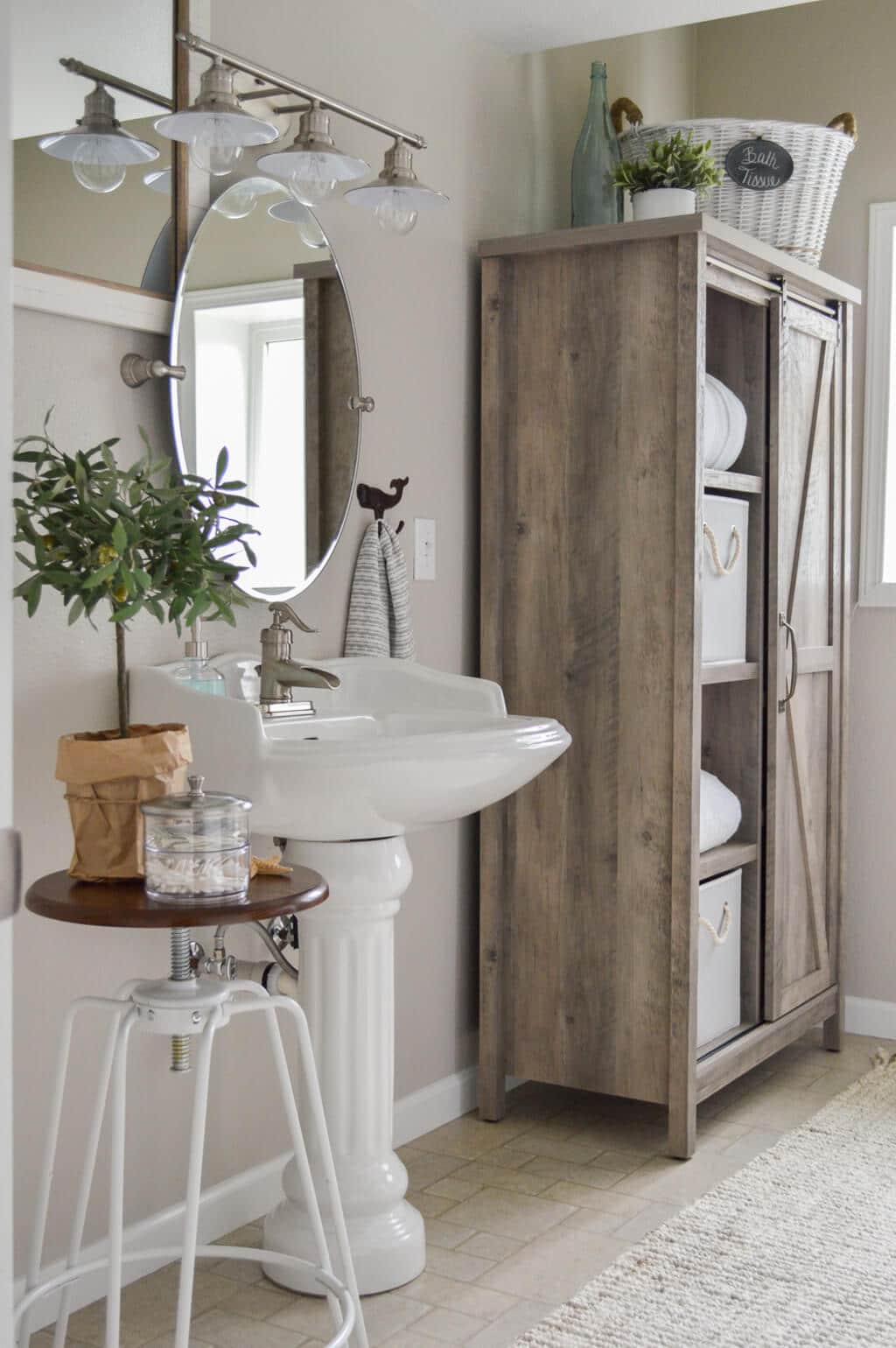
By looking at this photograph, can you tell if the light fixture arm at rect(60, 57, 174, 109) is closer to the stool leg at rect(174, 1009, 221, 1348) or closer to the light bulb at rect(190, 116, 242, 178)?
the light bulb at rect(190, 116, 242, 178)

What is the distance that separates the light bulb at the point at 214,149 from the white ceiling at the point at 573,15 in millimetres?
809

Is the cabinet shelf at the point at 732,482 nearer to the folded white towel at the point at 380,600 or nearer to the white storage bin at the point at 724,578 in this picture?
the white storage bin at the point at 724,578

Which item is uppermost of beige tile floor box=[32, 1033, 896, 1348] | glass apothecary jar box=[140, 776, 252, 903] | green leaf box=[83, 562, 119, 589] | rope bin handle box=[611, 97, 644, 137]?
rope bin handle box=[611, 97, 644, 137]

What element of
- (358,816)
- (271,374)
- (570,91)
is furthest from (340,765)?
(570,91)

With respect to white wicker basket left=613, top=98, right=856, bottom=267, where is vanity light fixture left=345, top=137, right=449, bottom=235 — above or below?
below

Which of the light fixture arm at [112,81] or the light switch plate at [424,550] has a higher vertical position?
the light fixture arm at [112,81]

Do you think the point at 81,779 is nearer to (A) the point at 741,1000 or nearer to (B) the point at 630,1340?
(B) the point at 630,1340

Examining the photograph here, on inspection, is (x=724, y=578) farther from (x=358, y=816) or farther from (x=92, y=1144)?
(x=92, y=1144)

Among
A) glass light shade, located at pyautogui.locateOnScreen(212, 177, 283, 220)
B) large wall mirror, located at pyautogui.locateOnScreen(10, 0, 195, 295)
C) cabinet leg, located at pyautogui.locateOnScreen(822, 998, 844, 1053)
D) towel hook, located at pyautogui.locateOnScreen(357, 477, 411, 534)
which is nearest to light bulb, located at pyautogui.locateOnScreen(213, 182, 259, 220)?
glass light shade, located at pyautogui.locateOnScreen(212, 177, 283, 220)

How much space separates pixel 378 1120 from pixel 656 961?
78 cm

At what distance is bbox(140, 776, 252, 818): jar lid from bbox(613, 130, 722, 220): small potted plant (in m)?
1.70

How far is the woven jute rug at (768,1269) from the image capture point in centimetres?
210

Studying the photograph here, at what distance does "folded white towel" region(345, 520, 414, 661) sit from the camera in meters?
2.64

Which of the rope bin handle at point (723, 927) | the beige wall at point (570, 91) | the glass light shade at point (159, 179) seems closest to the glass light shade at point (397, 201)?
the glass light shade at point (159, 179)
